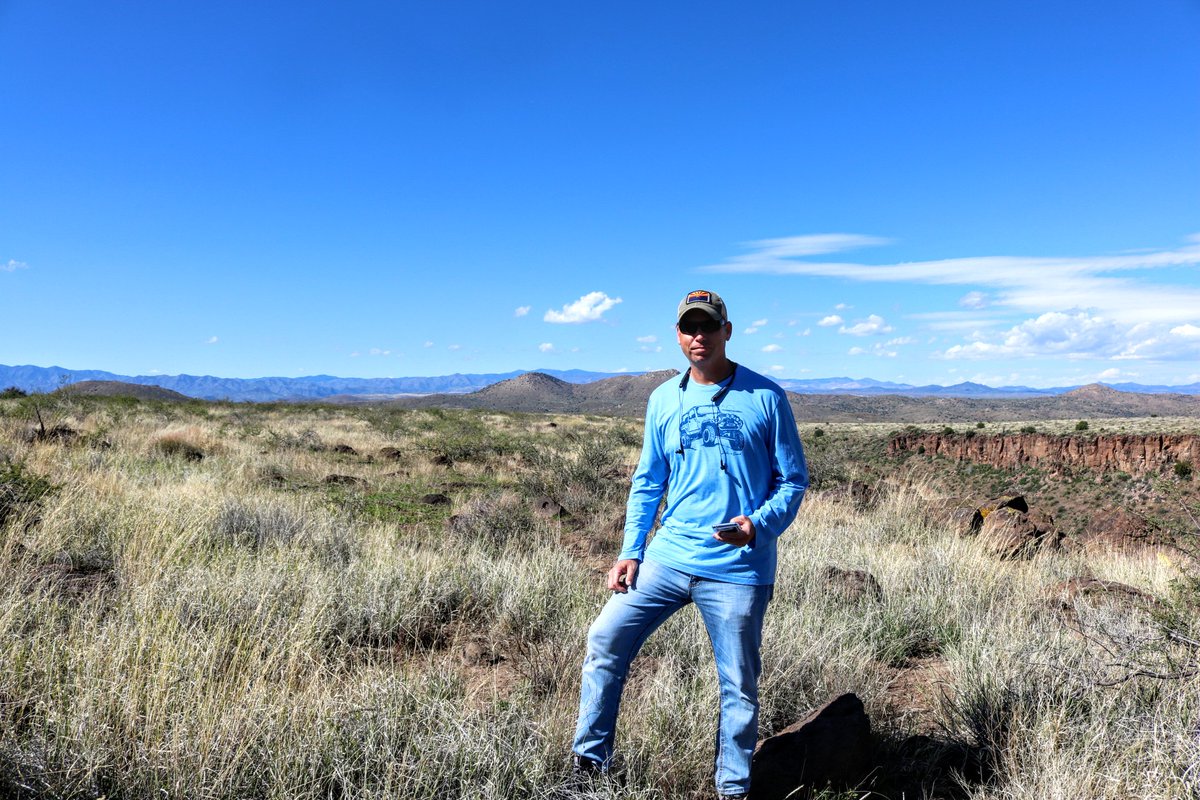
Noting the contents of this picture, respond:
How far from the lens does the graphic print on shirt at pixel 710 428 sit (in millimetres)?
2688

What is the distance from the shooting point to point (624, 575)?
288cm

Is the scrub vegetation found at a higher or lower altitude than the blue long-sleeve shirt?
lower

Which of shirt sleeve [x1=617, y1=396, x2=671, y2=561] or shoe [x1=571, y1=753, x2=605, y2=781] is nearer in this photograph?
shoe [x1=571, y1=753, x2=605, y2=781]

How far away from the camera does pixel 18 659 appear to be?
3.04 meters

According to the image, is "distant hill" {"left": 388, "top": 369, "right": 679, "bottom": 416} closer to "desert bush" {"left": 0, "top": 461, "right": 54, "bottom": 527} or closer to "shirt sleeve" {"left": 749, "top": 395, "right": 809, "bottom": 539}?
"desert bush" {"left": 0, "top": 461, "right": 54, "bottom": 527}

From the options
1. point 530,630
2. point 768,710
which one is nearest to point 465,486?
point 530,630

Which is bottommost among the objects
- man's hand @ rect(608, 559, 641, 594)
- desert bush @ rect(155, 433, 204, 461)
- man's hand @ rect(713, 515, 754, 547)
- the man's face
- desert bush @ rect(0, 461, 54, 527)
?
desert bush @ rect(155, 433, 204, 461)

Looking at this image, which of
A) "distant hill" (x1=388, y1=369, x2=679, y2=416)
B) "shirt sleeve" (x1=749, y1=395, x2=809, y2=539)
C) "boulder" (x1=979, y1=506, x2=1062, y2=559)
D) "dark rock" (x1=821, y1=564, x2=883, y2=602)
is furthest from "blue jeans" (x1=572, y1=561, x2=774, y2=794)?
"distant hill" (x1=388, y1=369, x2=679, y2=416)

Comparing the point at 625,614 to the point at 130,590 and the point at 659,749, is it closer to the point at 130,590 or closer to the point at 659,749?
the point at 659,749

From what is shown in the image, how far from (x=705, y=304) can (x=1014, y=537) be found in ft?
24.4

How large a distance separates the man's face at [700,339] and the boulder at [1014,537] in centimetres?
635

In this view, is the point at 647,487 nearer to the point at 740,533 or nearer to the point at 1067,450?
the point at 740,533

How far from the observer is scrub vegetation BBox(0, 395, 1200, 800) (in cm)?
271

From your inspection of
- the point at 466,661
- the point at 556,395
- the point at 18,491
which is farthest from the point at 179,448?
the point at 556,395
